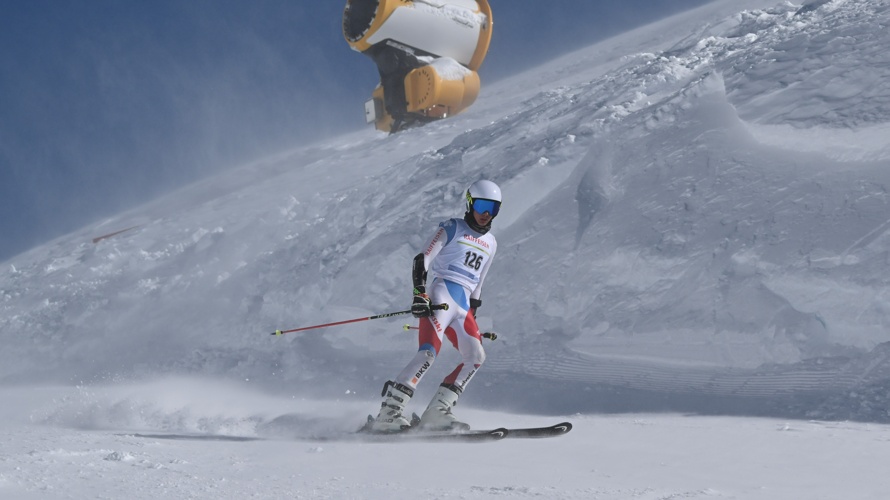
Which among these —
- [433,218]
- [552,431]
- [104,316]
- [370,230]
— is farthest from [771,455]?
[104,316]

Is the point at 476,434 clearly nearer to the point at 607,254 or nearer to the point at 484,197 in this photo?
the point at 484,197

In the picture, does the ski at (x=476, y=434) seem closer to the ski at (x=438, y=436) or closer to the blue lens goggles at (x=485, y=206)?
the ski at (x=438, y=436)

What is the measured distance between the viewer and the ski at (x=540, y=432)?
6094 millimetres

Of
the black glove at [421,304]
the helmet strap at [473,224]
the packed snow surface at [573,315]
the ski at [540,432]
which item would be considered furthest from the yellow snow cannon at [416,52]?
the ski at [540,432]

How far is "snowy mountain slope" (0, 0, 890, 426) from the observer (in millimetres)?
7820

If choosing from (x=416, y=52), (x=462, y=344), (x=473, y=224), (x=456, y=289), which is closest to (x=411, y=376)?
(x=462, y=344)

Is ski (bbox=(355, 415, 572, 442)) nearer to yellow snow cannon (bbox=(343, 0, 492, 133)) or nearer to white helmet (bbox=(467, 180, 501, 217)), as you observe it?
white helmet (bbox=(467, 180, 501, 217))

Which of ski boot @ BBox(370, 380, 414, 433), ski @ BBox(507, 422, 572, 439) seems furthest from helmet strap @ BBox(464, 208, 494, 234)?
ski @ BBox(507, 422, 572, 439)

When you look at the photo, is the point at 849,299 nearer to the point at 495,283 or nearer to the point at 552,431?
the point at 552,431

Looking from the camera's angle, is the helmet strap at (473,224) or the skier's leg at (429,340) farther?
the helmet strap at (473,224)

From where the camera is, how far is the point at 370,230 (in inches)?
495

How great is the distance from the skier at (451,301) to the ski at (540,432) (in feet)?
2.08

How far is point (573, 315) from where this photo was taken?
9031 millimetres

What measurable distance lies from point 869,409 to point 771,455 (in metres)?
1.92
